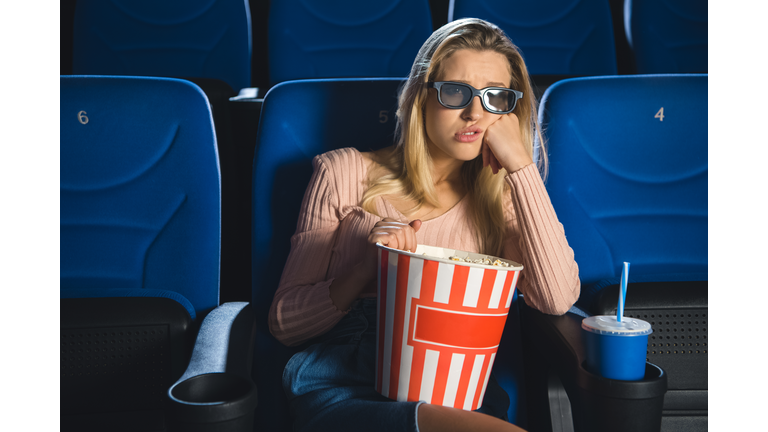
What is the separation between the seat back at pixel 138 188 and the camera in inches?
40.6

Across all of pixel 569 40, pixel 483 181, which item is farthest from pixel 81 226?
pixel 569 40

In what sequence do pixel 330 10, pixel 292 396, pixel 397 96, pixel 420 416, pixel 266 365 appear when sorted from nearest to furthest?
pixel 420 416
pixel 292 396
pixel 266 365
pixel 397 96
pixel 330 10

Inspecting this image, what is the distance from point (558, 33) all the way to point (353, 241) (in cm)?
144

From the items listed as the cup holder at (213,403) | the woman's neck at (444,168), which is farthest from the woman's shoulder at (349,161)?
the cup holder at (213,403)

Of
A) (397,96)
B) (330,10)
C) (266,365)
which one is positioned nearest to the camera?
(266,365)

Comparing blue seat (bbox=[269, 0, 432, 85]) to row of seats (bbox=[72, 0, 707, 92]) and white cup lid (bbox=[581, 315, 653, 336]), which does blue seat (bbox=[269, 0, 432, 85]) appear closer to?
row of seats (bbox=[72, 0, 707, 92])

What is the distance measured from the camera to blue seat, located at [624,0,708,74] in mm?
1930

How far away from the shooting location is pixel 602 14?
195 centimetres

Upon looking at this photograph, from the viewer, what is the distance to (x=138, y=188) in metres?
1.05

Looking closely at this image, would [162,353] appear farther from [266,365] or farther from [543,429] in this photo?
[543,429]

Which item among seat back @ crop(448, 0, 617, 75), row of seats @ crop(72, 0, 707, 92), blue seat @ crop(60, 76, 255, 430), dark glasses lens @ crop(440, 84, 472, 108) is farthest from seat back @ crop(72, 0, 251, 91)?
dark glasses lens @ crop(440, 84, 472, 108)

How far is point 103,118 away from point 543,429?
108 centimetres

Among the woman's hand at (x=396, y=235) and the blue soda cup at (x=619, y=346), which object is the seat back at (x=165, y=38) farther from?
the blue soda cup at (x=619, y=346)

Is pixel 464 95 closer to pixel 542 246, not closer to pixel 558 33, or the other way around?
pixel 542 246
